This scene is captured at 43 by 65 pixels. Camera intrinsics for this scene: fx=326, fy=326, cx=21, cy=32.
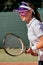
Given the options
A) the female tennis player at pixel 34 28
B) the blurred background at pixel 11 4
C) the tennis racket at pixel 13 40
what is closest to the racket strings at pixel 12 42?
the tennis racket at pixel 13 40

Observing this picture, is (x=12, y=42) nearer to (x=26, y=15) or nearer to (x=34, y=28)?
(x=26, y=15)

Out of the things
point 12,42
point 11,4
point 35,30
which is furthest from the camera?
point 11,4

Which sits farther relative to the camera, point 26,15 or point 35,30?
point 26,15

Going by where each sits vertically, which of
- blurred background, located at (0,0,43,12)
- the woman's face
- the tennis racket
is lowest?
blurred background, located at (0,0,43,12)

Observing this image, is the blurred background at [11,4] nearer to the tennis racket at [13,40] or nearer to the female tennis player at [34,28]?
the tennis racket at [13,40]

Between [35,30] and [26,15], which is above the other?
[26,15]

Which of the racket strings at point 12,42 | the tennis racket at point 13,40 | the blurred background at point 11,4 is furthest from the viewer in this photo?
the blurred background at point 11,4

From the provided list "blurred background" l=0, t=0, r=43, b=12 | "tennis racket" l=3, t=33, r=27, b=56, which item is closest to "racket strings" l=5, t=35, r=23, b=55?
"tennis racket" l=3, t=33, r=27, b=56

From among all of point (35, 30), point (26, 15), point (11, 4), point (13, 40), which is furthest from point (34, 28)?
point (11, 4)

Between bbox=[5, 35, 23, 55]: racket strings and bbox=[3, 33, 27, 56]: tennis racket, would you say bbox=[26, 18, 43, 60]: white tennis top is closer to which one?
bbox=[3, 33, 27, 56]: tennis racket

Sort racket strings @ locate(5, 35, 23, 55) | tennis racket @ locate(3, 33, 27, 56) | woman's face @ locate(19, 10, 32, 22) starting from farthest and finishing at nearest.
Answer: racket strings @ locate(5, 35, 23, 55)
tennis racket @ locate(3, 33, 27, 56)
woman's face @ locate(19, 10, 32, 22)

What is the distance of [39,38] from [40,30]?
0.32 feet

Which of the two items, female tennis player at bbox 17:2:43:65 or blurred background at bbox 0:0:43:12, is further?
blurred background at bbox 0:0:43:12

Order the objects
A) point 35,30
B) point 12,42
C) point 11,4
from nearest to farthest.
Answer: point 35,30
point 12,42
point 11,4
